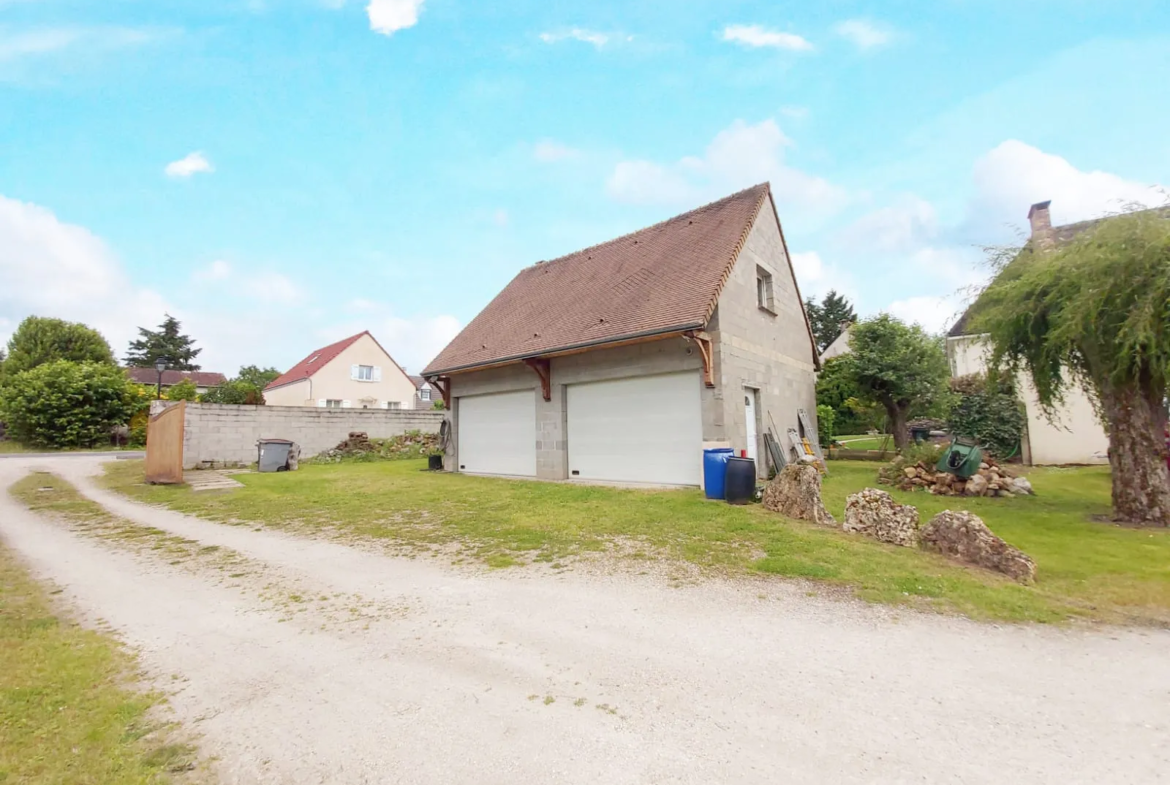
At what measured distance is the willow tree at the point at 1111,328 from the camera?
695cm

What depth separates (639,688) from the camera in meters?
3.03

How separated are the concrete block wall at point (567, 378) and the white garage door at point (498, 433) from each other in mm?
338

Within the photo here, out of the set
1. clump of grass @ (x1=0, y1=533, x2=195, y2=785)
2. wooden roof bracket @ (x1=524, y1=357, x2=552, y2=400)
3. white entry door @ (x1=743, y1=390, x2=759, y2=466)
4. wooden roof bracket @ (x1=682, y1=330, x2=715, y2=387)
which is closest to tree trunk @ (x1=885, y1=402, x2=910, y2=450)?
white entry door @ (x1=743, y1=390, x2=759, y2=466)

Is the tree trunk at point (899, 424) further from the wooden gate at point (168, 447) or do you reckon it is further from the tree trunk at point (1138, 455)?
the wooden gate at point (168, 447)

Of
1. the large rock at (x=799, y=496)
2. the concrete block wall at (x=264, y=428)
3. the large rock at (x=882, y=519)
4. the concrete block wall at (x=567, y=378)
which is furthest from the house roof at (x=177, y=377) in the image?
the large rock at (x=882, y=519)

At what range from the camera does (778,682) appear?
121 inches

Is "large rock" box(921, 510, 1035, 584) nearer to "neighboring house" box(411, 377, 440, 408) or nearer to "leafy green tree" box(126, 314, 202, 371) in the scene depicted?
"neighboring house" box(411, 377, 440, 408)

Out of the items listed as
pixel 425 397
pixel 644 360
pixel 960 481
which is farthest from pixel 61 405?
pixel 960 481

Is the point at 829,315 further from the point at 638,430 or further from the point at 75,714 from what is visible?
the point at 75,714

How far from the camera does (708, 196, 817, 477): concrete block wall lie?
11.2 m

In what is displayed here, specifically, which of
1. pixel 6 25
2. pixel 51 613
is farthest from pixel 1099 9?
pixel 6 25

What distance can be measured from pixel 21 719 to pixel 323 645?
4.85 feet

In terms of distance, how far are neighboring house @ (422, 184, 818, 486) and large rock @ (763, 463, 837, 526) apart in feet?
6.47

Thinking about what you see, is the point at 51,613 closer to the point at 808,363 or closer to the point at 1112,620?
the point at 1112,620
